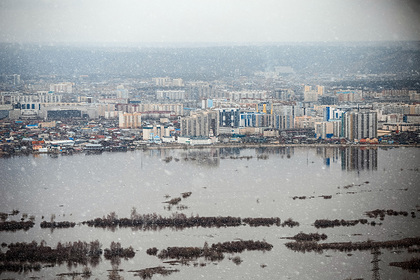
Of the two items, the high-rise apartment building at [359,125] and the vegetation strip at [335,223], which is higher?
the high-rise apartment building at [359,125]

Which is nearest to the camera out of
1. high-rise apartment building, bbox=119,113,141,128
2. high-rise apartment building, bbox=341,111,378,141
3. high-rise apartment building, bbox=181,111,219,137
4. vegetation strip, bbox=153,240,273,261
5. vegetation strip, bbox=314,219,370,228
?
vegetation strip, bbox=153,240,273,261

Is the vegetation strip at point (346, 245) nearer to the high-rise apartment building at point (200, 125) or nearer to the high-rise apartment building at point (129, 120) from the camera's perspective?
the high-rise apartment building at point (200, 125)

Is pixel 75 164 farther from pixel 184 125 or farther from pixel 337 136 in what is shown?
pixel 337 136

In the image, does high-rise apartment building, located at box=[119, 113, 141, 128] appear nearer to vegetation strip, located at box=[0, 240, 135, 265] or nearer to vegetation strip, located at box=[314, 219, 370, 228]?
vegetation strip, located at box=[314, 219, 370, 228]

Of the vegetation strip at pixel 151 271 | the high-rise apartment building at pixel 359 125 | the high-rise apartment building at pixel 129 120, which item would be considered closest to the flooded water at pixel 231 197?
the vegetation strip at pixel 151 271

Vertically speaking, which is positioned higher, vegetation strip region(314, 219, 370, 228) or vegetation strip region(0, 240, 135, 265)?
vegetation strip region(314, 219, 370, 228)

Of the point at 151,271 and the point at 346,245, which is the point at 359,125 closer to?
the point at 346,245

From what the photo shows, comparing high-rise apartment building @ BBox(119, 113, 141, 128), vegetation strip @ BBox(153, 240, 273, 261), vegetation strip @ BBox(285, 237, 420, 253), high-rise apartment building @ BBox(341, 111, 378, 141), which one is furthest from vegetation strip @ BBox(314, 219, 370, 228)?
high-rise apartment building @ BBox(119, 113, 141, 128)

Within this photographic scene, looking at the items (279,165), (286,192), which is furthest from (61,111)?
(286,192)
